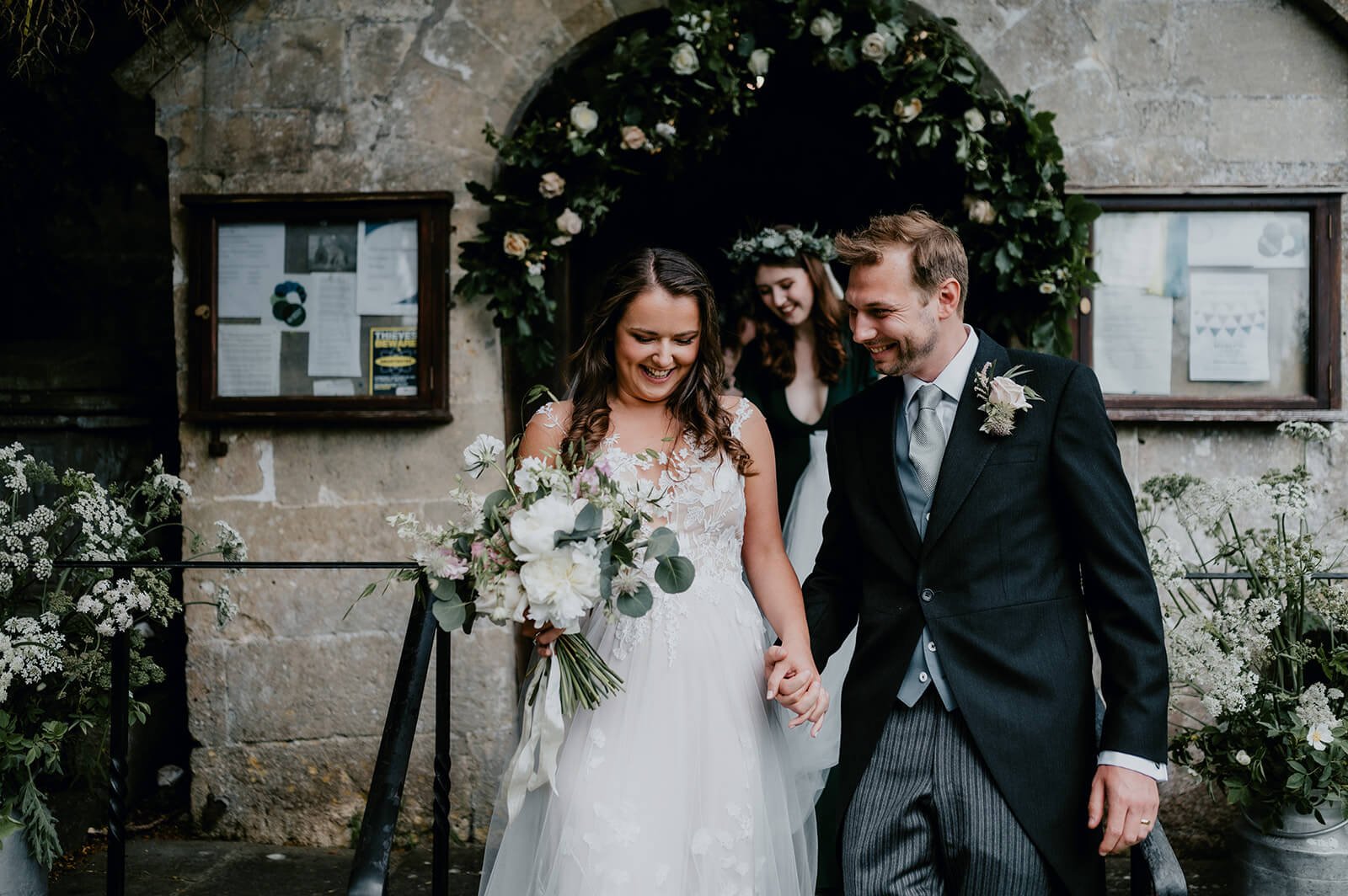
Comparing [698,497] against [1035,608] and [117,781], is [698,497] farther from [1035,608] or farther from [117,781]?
[117,781]

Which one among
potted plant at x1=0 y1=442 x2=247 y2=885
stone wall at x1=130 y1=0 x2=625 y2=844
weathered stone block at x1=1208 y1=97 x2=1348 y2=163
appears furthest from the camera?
stone wall at x1=130 y1=0 x2=625 y2=844

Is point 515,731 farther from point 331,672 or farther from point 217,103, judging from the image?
point 217,103

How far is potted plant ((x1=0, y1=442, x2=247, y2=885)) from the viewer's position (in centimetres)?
302

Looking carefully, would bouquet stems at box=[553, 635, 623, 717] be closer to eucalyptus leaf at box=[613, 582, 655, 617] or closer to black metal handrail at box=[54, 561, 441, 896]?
eucalyptus leaf at box=[613, 582, 655, 617]

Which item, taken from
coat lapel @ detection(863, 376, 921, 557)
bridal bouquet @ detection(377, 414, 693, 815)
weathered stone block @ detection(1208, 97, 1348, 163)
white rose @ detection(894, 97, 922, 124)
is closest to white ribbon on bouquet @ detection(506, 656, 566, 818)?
bridal bouquet @ detection(377, 414, 693, 815)

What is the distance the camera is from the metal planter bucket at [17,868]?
302 centimetres

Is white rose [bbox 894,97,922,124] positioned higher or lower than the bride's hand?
higher

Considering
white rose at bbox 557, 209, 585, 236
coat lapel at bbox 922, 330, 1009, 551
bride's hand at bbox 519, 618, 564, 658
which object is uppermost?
white rose at bbox 557, 209, 585, 236

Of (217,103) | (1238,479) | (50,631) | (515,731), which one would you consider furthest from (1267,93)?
(50,631)

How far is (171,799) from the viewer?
4539 millimetres

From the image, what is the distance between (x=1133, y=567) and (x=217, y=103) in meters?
3.74

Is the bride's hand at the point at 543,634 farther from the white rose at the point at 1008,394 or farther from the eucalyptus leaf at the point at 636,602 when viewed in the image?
the white rose at the point at 1008,394

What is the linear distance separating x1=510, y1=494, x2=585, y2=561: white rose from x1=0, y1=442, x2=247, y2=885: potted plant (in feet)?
5.34

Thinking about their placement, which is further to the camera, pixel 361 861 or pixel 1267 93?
pixel 1267 93
